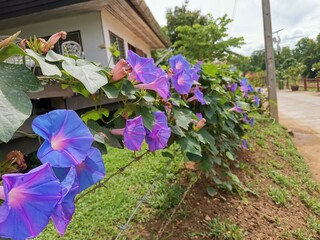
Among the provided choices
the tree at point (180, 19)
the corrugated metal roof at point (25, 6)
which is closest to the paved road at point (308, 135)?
the corrugated metal roof at point (25, 6)

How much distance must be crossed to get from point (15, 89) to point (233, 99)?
2720 mm

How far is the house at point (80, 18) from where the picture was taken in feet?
18.1

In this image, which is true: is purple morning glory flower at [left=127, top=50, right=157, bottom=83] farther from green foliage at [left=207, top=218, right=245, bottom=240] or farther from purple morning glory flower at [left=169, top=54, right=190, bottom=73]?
green foliage at [left=207, top=218, right=245, bottom=240]

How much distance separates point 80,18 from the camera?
6.09 metres

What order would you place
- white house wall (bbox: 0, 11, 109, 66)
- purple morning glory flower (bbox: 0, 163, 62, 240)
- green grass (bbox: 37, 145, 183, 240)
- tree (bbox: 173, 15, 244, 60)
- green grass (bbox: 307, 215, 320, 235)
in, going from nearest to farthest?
purple morning glory flower (bbox: 0, 163, 62, 240)
green grass (bbox: 37, 145, 183, 240)
green grass (bbox: 307, 215, 320, 235)
white house wall (bbox: 0, 11, 109, 66)
tree (bbox: 173, 15, 244, 60)

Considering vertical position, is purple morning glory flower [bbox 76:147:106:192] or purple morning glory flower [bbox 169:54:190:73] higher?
purple morning glory flower [bbox 169:54:190:73]

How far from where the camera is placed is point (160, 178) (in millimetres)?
2799

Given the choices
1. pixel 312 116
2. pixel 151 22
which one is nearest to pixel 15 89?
pixel 151 22

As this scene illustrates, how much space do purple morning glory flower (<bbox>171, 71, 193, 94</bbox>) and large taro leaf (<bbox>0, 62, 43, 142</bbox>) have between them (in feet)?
2.93

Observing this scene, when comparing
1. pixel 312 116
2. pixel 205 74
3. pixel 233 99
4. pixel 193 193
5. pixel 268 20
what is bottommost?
pixel 312 116

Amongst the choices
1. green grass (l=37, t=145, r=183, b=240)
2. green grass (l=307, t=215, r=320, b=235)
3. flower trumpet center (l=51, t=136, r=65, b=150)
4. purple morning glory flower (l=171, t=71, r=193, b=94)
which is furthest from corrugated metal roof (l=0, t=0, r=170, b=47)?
flower trumpet center (l=51, t=136, r=65, b=150)

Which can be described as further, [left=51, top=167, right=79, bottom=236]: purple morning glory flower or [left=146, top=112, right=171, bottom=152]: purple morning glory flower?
[left=146, top=112, right=171, bottom=152]: purple morning glory flower

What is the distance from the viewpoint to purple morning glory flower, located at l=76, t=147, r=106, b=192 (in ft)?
2.04

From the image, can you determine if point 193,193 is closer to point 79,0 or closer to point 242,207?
point 242,207
